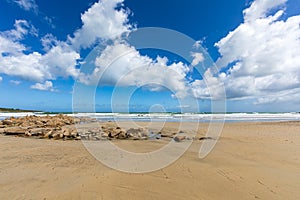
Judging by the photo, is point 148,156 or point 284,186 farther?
point 148,156

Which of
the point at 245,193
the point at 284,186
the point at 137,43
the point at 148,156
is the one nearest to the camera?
the point at 245,193

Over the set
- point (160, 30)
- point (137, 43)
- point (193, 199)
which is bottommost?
point (193, 199)

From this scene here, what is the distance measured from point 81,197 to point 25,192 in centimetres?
108

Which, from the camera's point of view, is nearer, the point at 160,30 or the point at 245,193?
the point at 245,193

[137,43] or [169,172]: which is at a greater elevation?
[137,43]

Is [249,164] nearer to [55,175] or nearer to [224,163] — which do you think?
[224,163]

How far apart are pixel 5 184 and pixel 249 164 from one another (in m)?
5.95

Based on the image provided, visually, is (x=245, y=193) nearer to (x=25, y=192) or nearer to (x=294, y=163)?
(x=294, y=163)

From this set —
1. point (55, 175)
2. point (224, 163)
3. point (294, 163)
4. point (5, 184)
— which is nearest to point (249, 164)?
point (224, 163)

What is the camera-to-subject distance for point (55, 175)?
4.37m

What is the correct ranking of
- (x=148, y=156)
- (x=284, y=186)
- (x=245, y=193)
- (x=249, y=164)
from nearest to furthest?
(x=245, y=193) < (x=284, y=186) < (x=249, y=164) < (x=148, y=156)

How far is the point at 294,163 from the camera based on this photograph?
5582 millimetres

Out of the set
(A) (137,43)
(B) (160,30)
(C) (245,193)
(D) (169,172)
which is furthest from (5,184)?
(B) (160,30)

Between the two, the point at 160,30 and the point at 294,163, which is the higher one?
the point at 160,30
